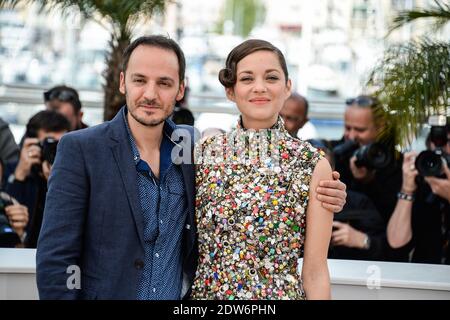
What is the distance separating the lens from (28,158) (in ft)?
17.9

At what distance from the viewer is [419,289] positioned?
3.82 m

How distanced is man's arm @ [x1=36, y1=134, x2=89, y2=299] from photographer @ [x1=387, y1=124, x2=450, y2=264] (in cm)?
299

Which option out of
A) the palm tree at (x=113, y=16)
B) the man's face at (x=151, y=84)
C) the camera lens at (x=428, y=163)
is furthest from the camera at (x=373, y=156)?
the man's face at (x=151, y=84)

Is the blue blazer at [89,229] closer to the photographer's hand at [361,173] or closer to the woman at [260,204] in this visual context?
the woman at [260,204]

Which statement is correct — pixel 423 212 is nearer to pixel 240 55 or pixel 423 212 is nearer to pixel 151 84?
pixel 240 55

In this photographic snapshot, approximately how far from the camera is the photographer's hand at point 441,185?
510cm

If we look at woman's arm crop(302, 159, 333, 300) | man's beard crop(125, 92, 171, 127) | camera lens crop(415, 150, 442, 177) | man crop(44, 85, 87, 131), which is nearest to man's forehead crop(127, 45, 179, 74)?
man's beard crop(125, 92, 171, 127)

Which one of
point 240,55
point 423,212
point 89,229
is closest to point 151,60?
point 240,55

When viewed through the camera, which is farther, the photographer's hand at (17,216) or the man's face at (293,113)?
the man's face at (293,113)

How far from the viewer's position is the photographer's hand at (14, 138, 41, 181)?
17.8ft

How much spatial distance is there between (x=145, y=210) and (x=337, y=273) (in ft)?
4.84

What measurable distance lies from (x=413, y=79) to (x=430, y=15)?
0.51m
